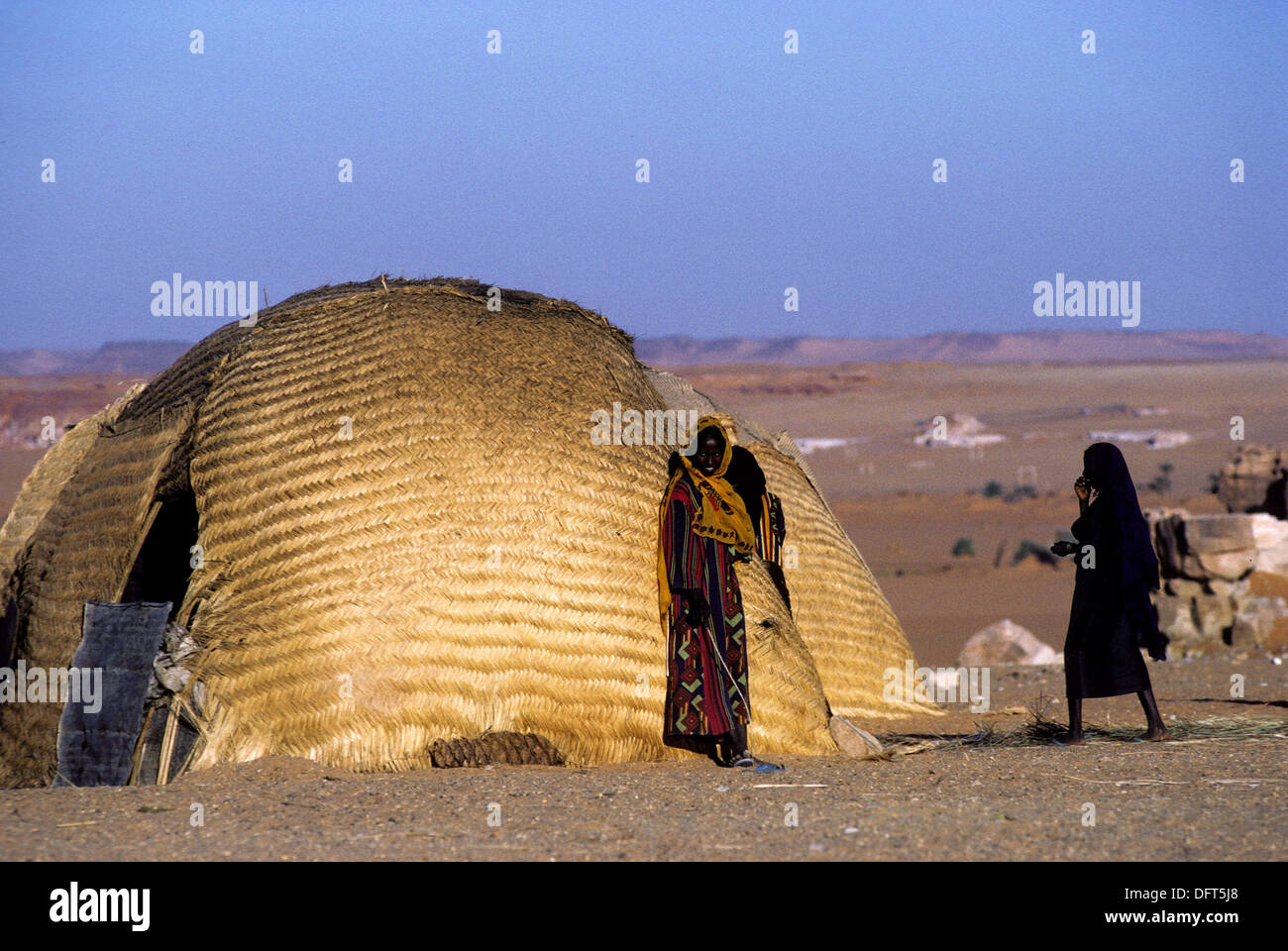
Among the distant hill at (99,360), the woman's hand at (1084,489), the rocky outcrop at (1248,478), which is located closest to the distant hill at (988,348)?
the distant hill at (99,360)

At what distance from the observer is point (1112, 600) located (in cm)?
677

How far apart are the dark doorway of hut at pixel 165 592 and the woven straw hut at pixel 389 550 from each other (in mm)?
14

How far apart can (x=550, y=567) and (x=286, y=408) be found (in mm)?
1380

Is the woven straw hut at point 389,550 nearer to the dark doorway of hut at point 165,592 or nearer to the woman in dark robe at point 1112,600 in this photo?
the dark doorway of hut at point 165,592

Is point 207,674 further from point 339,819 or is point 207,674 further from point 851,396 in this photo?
point 851,396

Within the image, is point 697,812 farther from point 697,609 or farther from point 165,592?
point 165,592

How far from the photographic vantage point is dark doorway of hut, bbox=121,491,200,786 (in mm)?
5535

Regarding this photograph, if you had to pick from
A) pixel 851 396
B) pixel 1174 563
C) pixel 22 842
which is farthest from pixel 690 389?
pixel 851 396

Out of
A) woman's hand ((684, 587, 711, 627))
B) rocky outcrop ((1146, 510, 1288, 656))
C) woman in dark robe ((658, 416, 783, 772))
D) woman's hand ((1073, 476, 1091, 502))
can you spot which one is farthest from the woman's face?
rocky outcrop ((1146, 510, 1288, 656))

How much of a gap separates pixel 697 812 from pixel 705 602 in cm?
122

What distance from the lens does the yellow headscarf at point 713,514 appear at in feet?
19.9

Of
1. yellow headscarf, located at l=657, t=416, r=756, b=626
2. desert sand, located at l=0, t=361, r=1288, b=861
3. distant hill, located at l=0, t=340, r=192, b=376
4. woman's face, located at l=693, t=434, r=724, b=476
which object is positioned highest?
distant hill, located at l=0, t=340, r=192, b=376

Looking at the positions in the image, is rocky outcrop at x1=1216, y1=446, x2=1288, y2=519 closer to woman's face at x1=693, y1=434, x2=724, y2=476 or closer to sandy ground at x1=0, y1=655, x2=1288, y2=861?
sandy ground at x1=0, y1=655, x2=1288, y2=861

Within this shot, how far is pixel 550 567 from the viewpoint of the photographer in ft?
19.5
